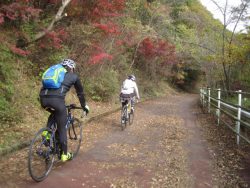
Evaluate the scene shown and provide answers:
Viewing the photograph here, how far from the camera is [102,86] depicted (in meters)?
16.4

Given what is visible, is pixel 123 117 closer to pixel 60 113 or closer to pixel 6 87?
pixel 6 87

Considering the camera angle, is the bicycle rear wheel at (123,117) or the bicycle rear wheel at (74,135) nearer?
the bicycle rear wheel at (74,135)

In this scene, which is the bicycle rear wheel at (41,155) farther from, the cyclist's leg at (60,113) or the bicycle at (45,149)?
the cyclist's leg at (60,113)

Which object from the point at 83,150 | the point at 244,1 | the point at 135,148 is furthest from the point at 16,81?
the point at 244,1

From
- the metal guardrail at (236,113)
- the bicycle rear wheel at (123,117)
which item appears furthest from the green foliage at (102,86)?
the bicycle rear wheel at (123,117)

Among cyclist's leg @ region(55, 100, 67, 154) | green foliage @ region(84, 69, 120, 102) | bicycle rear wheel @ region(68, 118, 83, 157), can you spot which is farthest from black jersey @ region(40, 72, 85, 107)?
green foliage @ region(84, 69, 120, 102)

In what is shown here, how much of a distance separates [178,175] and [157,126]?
551cm

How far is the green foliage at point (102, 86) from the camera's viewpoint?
15883mm

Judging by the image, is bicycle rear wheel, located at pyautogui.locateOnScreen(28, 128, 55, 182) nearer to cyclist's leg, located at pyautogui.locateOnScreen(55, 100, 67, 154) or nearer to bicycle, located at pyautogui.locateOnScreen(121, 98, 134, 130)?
cyclist's leg, located at pyautogui.locateOnScreen(55, 100, 67, 154)

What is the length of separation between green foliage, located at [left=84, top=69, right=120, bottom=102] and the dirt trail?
639 centimetres

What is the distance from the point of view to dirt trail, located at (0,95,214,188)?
5.16 meters

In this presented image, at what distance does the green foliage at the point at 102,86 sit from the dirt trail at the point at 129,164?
21.0 feet

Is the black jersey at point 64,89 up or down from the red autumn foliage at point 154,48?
down

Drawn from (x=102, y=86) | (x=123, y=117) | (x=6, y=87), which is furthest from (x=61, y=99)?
(x=102, y=86)
